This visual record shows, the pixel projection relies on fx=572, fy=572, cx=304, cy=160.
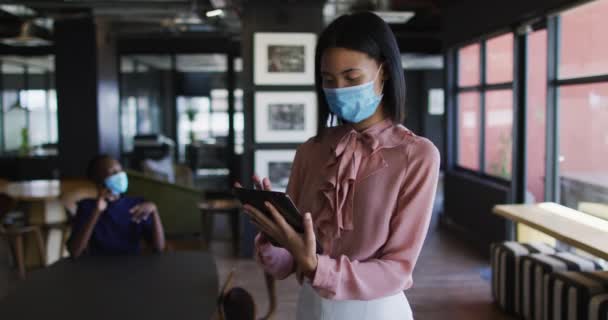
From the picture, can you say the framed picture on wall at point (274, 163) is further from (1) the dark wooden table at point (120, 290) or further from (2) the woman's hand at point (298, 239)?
(2) the woman's hand at point (298, 239)

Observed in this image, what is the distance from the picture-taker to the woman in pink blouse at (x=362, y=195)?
1196 millimetres

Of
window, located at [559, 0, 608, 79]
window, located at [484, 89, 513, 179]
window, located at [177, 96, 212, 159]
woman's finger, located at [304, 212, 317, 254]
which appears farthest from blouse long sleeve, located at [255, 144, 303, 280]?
window, located at [177, 96, 212, 159]

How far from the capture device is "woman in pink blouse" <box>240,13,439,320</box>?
1.20 meters

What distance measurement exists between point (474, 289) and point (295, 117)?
258 cm

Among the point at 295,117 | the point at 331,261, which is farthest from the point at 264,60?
the point at 331,261

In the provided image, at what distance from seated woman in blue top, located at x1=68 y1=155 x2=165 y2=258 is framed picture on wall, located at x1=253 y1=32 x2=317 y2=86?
3268 mm

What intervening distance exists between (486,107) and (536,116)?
55.2 inches

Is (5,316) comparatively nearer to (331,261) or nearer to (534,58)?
(331,261)

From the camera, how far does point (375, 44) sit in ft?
4.17

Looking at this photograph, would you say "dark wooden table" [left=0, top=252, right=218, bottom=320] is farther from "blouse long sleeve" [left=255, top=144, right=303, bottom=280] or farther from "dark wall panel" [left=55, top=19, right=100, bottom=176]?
"dark wall panel" [left=55, top=19, right=100, bottom=176]

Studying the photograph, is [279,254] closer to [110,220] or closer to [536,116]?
[110,220]

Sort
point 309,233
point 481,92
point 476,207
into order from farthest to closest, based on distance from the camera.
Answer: point 481,92
point 476,207
point 309,233

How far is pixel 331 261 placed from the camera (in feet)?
3.86

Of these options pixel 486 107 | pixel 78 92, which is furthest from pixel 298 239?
pixel 78 92
